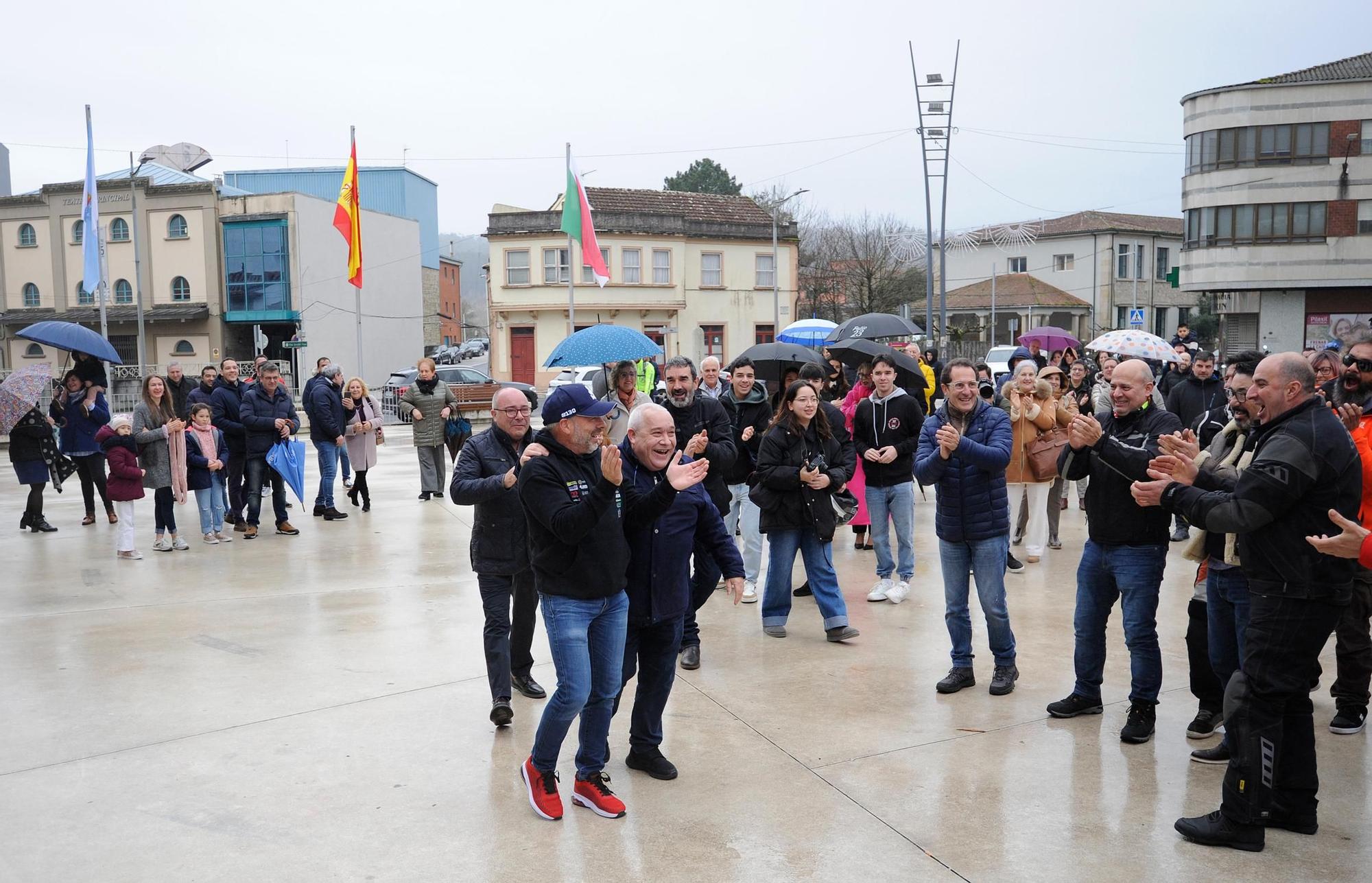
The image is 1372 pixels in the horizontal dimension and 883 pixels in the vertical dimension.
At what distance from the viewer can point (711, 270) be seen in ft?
158

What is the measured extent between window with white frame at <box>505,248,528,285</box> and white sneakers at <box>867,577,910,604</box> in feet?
128

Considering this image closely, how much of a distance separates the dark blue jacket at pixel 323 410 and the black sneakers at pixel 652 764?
29.3ft

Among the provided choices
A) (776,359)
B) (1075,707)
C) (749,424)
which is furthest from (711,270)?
(1075,707)

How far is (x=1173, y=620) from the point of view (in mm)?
7523

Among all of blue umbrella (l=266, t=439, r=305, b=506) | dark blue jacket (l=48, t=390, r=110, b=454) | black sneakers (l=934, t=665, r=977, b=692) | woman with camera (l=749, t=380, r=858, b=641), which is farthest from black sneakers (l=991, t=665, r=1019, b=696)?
dark blue jacket (l=48, t=390, r=110, b=454)

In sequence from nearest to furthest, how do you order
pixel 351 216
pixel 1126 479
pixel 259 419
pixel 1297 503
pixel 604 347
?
1. pixel 1297 503
2. pixel 1126 479
3. pixel 604 347
4. pixel 259 419
5. pixel 351 216

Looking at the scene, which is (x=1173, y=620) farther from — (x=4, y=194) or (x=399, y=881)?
(x=4, y=194)

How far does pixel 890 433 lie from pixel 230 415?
24.2 feet

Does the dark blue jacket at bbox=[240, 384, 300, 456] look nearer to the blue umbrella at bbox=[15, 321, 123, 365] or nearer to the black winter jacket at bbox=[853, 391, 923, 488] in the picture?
the blue umbrella at bbox=[15, 321, 123, 365]

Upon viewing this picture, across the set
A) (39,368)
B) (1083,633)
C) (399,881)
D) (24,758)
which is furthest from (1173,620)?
(39,368)

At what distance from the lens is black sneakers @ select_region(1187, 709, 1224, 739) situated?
523 centimetres

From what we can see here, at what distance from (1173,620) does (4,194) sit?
56030 millimetres

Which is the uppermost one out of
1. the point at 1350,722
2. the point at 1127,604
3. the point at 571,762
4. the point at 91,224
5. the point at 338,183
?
the point at 338,183

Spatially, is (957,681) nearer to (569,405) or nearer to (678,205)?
(569,405)
